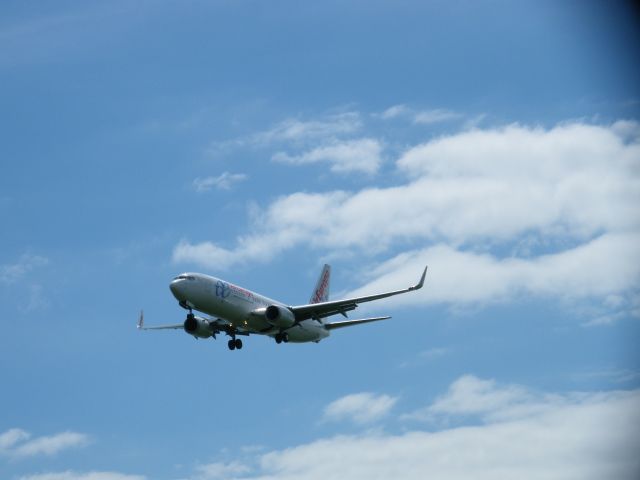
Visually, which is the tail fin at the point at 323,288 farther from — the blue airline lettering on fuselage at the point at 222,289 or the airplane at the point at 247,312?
the blue airline lettering on fuselage at the point at 222,289

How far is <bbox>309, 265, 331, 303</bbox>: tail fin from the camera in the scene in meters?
85.1

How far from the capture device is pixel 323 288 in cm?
8638

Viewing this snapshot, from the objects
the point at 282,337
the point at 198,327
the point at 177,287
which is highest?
the point at 198,327

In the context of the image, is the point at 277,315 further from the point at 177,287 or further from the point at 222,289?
the point at 177,287

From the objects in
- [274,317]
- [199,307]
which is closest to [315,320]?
[274,317]

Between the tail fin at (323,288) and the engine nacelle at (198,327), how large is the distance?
1643cm

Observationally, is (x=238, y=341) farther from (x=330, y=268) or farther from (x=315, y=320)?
(x=330, y=268)

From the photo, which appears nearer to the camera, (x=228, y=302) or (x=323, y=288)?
(x=228, y=302)

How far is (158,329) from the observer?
264ft

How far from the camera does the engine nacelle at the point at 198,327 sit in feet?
229

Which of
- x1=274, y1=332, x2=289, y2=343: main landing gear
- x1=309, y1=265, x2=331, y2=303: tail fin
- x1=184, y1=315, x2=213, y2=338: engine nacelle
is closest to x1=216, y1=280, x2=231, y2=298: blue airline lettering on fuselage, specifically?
x1=274, y1=332, x2=289, y2=343: main landing gear

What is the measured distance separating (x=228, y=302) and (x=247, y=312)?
222 cm

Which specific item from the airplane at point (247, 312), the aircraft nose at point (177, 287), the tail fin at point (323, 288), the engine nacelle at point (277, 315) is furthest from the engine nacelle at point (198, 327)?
the tail fin at point (323, 288)

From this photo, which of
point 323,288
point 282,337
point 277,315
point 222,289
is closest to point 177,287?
point 222,289
